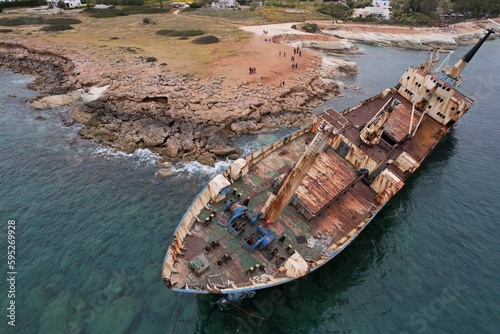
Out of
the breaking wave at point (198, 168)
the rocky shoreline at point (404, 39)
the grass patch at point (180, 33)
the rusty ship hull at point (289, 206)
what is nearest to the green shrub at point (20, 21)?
the grass patch at point (180, 33)

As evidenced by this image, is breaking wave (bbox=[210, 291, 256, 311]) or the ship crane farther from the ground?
the ship crane

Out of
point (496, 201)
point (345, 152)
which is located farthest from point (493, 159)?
point (345, 152)

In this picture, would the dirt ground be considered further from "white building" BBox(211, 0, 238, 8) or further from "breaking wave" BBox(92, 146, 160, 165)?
"white building" BBox(211, 0, 238, 8)

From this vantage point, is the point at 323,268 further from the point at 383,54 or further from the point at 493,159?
the point at 383,54

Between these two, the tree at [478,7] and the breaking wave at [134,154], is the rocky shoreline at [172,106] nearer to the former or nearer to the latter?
the breaking wave at [134,154]

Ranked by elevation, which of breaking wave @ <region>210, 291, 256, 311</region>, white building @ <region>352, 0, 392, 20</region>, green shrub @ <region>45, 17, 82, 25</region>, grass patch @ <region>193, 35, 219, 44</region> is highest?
white building @ <region>352, 0, 392, 20</region>

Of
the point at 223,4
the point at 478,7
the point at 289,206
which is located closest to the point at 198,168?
the point at 289,206

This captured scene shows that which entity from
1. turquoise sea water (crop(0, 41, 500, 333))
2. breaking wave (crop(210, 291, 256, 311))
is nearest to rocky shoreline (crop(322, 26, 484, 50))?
turquoise sea water (crop(0, 41, 500, 333))
